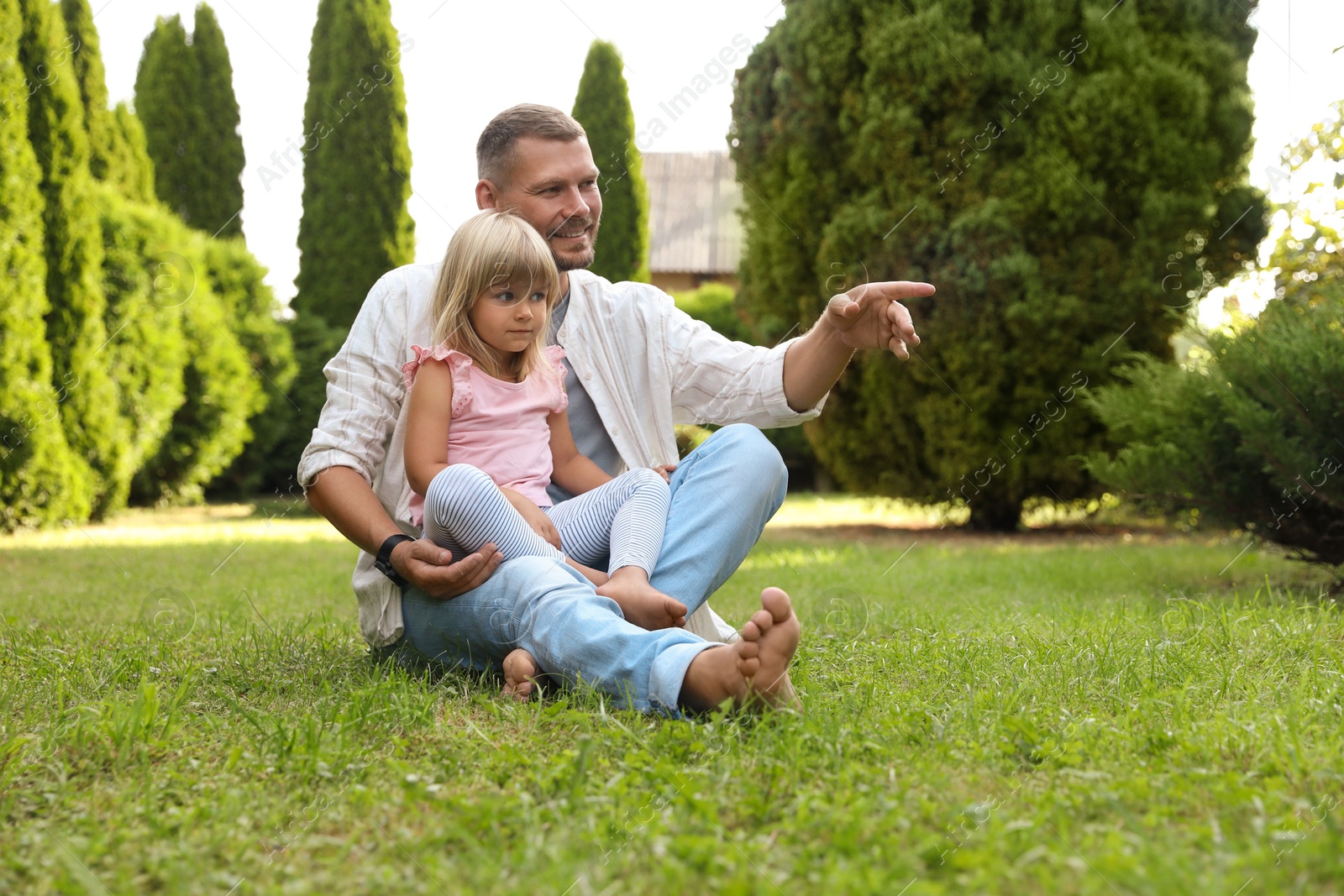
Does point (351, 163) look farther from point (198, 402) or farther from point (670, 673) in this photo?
point (670, 673)

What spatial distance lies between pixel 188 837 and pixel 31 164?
22.6 ft

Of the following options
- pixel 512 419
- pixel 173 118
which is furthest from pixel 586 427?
pixel 173 118

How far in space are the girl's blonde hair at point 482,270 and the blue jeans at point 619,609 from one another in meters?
0.56

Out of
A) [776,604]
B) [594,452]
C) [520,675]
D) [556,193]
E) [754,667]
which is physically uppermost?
[556,193]

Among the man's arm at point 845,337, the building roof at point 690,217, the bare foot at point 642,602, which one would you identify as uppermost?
the building roof at point 690,217

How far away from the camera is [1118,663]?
2225mm

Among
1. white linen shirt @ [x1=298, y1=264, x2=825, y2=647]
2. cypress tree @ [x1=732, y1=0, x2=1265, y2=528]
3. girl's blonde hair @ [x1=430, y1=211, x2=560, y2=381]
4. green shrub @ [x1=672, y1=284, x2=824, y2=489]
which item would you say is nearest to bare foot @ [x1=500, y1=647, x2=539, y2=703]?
white linen shirt @ [x1=298, y1=264, x2=825, y2=647]

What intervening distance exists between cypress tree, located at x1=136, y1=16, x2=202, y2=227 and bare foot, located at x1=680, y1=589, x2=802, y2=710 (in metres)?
12.6

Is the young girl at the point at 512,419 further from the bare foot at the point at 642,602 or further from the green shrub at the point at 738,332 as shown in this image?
the green shrub at the point at 738,332

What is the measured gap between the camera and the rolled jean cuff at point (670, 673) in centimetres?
180

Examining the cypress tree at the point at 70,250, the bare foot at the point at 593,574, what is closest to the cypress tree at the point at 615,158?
the cypress tree at the point at 70,250

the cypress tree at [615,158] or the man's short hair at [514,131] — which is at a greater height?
the cypress tree at [615,158]

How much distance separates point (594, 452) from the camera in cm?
278

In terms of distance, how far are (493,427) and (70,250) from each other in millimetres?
6512
